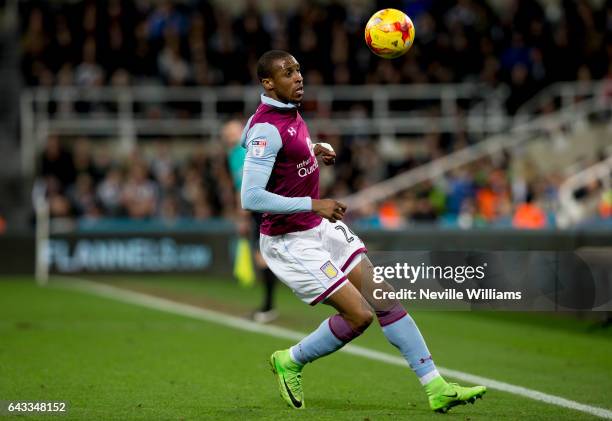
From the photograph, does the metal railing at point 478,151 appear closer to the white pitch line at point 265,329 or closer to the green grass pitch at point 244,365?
the white pitch line at point 265,329

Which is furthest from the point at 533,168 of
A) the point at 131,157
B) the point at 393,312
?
the point at 393,312

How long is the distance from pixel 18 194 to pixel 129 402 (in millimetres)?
16392

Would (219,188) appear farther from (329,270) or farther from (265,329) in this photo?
(329,270)

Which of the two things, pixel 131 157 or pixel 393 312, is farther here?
pixel 131 157

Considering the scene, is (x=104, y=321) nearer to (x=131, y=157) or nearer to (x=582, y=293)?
(x=582, y=293)

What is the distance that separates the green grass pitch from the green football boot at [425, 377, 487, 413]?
76 mm

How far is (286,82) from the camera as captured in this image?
24.2ft

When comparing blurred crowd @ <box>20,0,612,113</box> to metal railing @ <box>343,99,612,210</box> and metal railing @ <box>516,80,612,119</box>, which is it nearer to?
metal railing @ <box>516,80,612,119</box>

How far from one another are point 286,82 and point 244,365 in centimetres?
309

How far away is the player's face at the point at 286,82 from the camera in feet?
24.2

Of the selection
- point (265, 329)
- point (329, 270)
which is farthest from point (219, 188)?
point (329, 270)

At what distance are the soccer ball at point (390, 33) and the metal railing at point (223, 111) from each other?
1464 centimetres

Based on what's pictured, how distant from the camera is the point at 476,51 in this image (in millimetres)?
24312

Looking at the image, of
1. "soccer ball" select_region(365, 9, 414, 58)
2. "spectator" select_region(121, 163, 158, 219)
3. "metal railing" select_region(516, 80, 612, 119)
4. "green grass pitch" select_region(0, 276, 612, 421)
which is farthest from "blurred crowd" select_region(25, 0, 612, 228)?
"soccer ball" select_region(365, 9, 414, 58)
